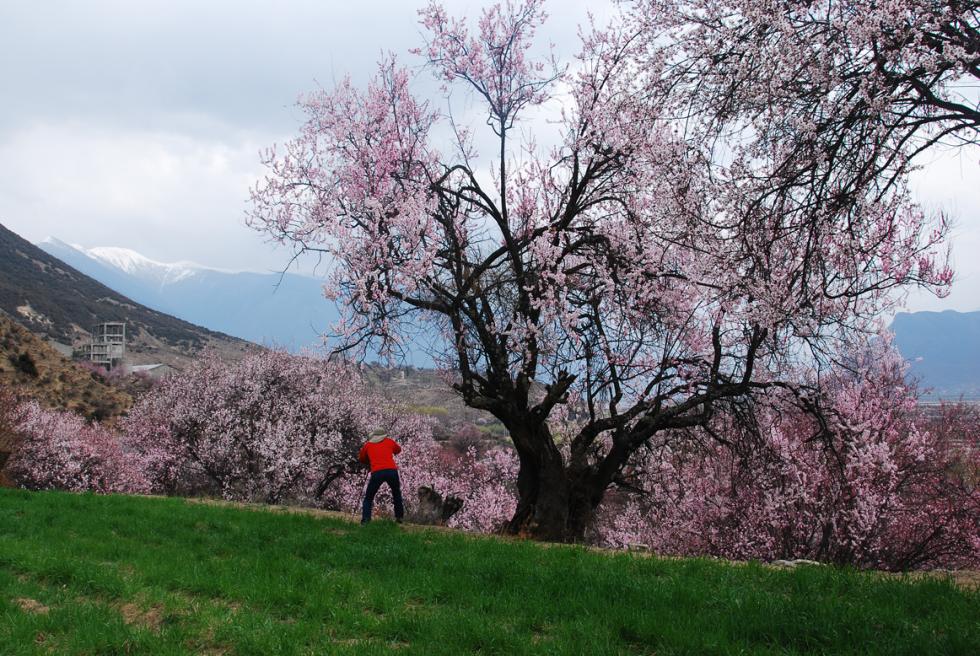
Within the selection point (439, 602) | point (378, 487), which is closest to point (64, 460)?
point (378, 487)

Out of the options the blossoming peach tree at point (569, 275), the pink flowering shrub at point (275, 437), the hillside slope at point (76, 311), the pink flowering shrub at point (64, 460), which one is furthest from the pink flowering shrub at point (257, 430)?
the hillside slope at point (76, 311)

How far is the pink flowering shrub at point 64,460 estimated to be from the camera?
26.4 metres

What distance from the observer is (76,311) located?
298 ft

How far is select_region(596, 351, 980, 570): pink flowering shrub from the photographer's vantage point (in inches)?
608

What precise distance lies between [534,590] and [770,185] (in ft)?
15.7

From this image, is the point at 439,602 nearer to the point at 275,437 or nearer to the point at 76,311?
the point at 275,437

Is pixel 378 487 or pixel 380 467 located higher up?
pixel 380 467

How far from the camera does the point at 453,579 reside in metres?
6.91

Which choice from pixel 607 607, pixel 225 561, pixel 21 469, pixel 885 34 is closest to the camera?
pixel 607 607

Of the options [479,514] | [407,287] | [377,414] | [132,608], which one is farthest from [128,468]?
[132,608]

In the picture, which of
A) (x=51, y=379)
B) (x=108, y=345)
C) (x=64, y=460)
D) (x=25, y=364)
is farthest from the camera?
(x=108, y=345)

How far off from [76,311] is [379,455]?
3773 inches

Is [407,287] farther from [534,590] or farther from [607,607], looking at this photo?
[607,607]

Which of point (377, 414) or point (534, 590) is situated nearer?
point (534, 590)
